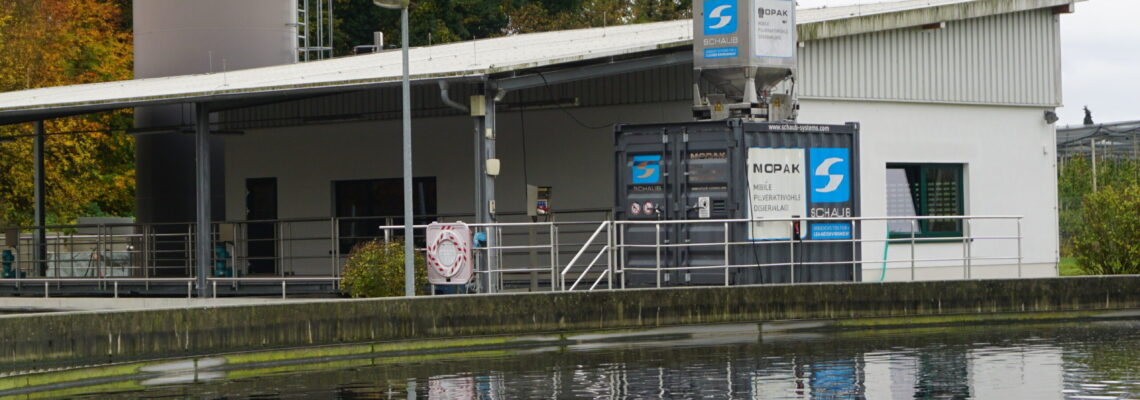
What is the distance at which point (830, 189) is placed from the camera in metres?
24.9

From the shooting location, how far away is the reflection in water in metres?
14.2

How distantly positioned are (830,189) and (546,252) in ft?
17.6

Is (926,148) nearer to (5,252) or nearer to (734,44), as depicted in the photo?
(734,44)

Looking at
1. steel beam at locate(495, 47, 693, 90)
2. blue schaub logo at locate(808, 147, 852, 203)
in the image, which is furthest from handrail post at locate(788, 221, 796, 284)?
steel beam at locate(495, 47, 693, 90)

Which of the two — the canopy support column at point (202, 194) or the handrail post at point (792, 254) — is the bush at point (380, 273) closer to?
the canopy support column at point (202, 194)

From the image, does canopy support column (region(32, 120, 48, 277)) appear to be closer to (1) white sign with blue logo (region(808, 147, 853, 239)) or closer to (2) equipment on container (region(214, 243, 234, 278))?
(2) equipment on container (region(214, 243, 234, 278))

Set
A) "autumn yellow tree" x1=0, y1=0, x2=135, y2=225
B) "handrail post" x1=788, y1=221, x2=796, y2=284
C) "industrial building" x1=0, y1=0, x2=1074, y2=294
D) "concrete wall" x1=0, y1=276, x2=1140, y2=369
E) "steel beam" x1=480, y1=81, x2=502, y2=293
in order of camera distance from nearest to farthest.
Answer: "concrete wall" x1=0, y1=276, x2=1140, y2=369
"steel beam" x1=480, y1=81, x2=502, y2=293
"handrail post" x1=788, y1=221, x2=796, y2=284
"industrial building" x1=0, y1=0, x2=1074, y2=294
"autumn yellow tree" x1=0, y1=0, x2=135, y2=225

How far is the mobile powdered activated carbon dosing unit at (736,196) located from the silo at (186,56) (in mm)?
13021

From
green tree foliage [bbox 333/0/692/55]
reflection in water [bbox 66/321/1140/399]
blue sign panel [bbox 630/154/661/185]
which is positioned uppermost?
green tree foliage [bbox 333/0/692/55]

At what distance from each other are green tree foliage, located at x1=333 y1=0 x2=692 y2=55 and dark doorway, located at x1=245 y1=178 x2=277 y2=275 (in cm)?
1884

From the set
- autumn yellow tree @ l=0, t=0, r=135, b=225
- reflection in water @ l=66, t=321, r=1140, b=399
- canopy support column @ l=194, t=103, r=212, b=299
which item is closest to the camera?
reflection in water @ l=66, t=321, r=1140, b=399

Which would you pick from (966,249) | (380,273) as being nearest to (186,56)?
(380,273)

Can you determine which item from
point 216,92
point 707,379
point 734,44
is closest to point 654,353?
point 707,379

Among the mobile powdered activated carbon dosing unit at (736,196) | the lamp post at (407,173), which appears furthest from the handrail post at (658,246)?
the lamp post at (407,173)
